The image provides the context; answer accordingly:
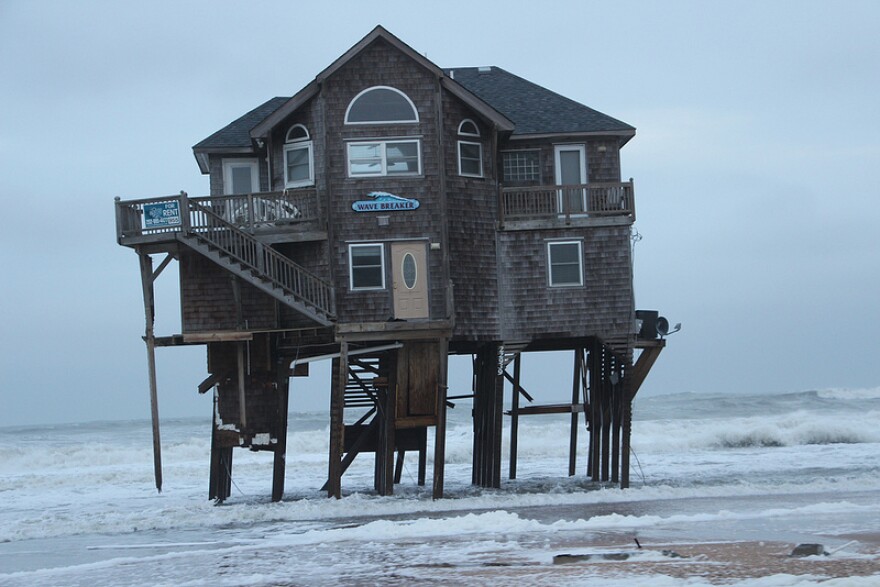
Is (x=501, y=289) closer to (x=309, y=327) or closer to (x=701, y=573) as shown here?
(x=309, y=327)

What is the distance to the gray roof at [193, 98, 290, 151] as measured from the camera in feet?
106

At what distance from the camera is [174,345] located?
30.6 meters

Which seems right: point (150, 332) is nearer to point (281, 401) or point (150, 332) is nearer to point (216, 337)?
point (216, 337)

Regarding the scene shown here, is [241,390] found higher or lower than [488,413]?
higher

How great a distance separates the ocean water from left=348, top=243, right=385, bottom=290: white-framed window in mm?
5478

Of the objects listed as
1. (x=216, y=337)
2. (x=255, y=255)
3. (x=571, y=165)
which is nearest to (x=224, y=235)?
(x=255, y=255)

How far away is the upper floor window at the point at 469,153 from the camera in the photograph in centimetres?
3166

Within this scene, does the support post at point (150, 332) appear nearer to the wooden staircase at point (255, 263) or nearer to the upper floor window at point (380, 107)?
the wooden staircase at point (255, 263)

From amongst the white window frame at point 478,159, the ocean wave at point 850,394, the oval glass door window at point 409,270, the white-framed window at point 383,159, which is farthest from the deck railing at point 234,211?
the ocean wave at point 850,394

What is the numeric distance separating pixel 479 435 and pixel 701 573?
58.0 ft

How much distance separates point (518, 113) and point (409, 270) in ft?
20.5

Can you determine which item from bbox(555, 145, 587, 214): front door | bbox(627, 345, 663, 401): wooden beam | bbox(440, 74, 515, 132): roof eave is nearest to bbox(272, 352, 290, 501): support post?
bbox(440, 74, 515, 132): roof eave

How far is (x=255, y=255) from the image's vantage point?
29922 millimetres

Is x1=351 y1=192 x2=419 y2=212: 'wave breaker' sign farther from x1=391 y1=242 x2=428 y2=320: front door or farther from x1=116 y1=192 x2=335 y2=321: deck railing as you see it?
x1=116 y1=192 x2=335 y2=321: deck railing
